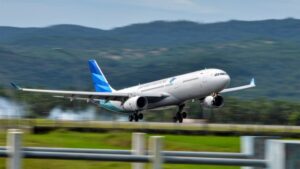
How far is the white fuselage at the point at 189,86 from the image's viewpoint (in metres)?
70.1

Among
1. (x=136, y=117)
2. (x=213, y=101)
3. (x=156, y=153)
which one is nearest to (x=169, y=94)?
(x=213, y=101)

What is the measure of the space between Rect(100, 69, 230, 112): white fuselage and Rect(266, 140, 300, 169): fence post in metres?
61.7

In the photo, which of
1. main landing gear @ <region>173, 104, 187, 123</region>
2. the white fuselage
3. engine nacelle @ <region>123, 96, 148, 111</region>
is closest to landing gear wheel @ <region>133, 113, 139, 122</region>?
engine nacelle @ <region>123, 96, 148, 111</region>

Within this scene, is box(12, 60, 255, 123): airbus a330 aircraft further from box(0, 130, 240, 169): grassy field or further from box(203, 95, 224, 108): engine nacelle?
box(0, 130, 240, 169): grassy field

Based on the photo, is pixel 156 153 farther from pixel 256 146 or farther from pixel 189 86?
pixel 189 86

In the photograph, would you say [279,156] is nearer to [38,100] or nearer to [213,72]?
[213,72]

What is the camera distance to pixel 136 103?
77.0 metres

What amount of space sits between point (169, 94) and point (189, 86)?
12.4 ft

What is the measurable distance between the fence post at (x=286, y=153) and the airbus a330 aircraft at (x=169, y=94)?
60.5 metres

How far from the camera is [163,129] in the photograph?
50406 millimetres

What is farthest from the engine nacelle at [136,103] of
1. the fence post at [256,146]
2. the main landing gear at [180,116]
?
the fence post at [256,146]

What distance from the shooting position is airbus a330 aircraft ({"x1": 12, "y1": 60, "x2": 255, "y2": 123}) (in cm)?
7044

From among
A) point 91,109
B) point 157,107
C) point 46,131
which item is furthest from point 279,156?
point 91,109

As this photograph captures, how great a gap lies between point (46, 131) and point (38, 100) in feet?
245
